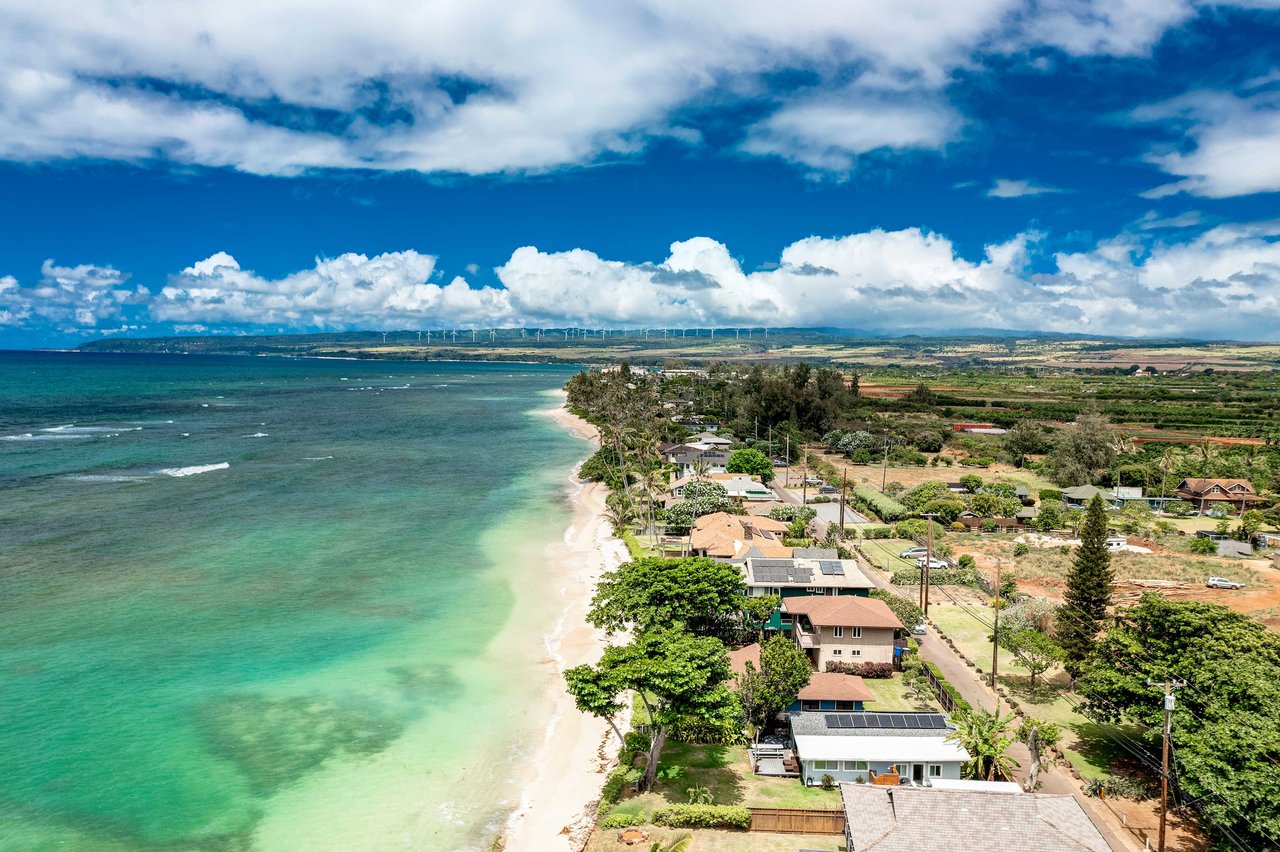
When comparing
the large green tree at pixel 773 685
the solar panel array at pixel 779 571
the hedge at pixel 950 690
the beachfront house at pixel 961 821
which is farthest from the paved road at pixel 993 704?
the large green tree at pixel 773 685

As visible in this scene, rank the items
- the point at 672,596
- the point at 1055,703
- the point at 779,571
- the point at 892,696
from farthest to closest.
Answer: the point at 779,571 → the point at 672,596 → the point at 892,696 → the point at 1055,703

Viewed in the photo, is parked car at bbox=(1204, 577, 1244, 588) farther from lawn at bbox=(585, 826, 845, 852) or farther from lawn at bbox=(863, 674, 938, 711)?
lawn at bbox=(585, 826, 845, 852)

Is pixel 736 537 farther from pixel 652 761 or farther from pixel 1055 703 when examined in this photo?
pixel 652 761

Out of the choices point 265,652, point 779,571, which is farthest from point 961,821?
point 265,652

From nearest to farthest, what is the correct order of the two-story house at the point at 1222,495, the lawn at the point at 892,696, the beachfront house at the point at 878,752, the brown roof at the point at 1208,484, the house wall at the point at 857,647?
the beachfront house at the point at 878,752 → the lawn at the point at 892,696 → the house wall at the point at 857,647 → the two-story house at the point at 1222,495 → the brown roof at the point at 1208,484

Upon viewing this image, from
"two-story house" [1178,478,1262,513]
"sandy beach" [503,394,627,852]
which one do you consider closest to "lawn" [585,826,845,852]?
"sandy beach" [503,394,627,852]

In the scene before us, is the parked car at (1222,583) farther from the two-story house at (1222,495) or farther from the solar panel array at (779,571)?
the two-story house at (1222,495)

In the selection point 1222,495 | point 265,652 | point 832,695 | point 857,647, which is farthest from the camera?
point 1222,495
